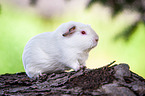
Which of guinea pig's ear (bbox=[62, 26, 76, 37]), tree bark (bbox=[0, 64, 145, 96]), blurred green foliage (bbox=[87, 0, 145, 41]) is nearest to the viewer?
tree bark (bbox=[0, 64, 145, 96])

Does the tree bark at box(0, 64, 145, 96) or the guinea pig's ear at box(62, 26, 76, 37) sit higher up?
the guinea pig's ear at box(62, 26, 76, 37)

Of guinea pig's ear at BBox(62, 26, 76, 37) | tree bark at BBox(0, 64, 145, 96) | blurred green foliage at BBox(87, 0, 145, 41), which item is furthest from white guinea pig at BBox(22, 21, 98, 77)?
blurred green foliage at BBox(87, 0, 145, 41)

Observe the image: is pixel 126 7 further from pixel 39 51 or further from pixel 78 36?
pixel 39 51

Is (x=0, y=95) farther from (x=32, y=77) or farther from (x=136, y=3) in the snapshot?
(x=136, y=3)

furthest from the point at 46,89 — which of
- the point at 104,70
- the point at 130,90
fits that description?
the point at 130,90

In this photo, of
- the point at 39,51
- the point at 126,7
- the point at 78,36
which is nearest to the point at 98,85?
the point at 78,36

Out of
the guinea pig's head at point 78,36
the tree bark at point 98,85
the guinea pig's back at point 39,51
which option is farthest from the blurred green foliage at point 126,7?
the tree bark at point 98,85

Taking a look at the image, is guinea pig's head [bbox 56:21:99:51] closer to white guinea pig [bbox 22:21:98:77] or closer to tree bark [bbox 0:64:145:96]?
white guinea pig [bbox 22:21:98:77]
